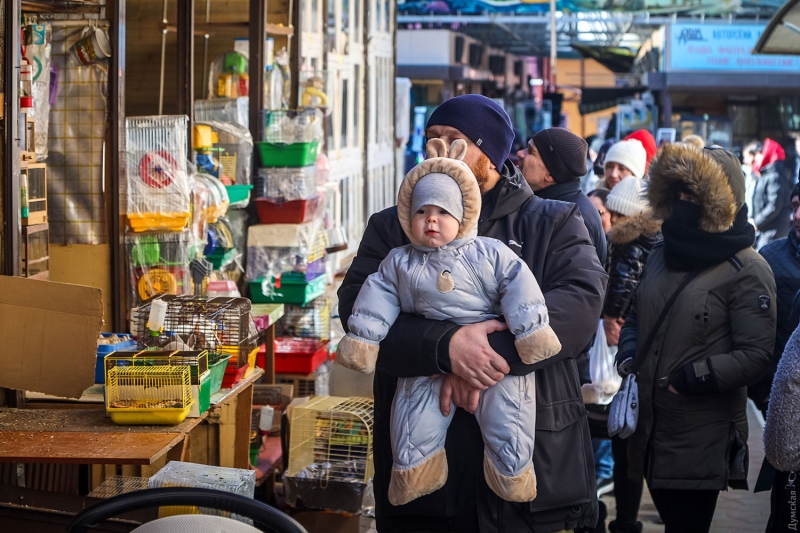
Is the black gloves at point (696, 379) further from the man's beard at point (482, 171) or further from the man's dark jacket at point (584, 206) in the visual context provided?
the man's beard at point (482, 171)

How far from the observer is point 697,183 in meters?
3.99

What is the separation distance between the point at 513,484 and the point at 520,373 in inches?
10.7

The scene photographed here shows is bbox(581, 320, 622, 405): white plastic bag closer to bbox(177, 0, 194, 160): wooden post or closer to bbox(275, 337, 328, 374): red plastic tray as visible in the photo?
bbox(275, 337, 328, 374): red plastic tray

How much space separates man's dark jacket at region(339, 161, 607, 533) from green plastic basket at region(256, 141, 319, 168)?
12.3ft

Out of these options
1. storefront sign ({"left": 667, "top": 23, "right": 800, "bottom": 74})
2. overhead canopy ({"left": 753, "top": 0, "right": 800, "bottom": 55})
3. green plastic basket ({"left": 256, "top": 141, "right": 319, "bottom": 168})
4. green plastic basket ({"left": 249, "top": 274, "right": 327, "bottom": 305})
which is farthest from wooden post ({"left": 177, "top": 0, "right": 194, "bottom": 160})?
storefront sign ({"left": 667, "top": 23, "right": 800, "bottom": 74})

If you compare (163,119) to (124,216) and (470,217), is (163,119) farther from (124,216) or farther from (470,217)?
(470,217)

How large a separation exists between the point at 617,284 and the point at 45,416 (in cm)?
288

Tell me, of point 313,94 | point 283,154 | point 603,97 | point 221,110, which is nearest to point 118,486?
point 283,154

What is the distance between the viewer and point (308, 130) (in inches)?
265

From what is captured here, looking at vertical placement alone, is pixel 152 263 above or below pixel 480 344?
below

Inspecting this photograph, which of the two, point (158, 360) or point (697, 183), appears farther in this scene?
point (697, 183)

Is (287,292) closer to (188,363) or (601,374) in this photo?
(601,374)

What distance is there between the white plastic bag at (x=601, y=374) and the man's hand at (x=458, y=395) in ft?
8.85

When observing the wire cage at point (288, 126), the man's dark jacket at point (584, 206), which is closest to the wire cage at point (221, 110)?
the wire cage at point (288, 126)
